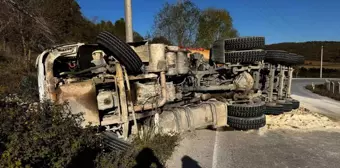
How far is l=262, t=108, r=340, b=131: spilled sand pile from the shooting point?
6.78 m

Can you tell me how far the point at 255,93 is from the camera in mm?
6547

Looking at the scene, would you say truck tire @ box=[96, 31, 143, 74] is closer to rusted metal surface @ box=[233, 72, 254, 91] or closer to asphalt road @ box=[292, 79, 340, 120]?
rusted metal surface @ box=[233, 72, 254, 91]

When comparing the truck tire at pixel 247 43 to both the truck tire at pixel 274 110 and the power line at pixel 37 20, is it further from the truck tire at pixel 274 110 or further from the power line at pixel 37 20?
the power line at pixel 37 20

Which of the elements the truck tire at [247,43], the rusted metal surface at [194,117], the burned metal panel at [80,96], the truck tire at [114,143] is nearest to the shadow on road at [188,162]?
the rusted metal surface at [194,117]

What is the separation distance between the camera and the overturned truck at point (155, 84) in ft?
14.0

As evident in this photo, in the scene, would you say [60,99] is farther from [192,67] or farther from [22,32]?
[22,32]

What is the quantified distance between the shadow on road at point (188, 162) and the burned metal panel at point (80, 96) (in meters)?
1.56

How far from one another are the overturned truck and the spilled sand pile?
0.42 meters

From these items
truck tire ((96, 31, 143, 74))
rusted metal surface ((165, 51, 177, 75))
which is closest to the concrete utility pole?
rusted metal surface ((165, 51, 177, 75))

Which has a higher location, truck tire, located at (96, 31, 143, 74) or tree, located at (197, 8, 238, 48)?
tree, located at (197, 8, 238, 48)

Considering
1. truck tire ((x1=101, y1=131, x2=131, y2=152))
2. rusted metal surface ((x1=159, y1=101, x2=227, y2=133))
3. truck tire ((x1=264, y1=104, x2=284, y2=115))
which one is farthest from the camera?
truck tire ((x1=264, y1=104, x2=284, y2=115))

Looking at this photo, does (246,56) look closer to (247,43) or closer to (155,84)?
(247,43)

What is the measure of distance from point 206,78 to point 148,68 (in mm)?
2088

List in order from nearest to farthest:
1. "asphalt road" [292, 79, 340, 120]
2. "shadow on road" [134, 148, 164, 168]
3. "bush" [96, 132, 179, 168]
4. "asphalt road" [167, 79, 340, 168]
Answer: "bush" [96, 132, 179, 168] → "shadow on road" [134, 148, 164, 168] → "asphalt road" [167, 79, 340, 168] → "asphalt road" [292, 79, 340, 120]
